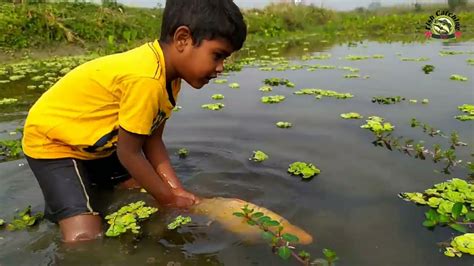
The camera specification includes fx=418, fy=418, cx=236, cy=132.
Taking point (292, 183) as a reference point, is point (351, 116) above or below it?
above

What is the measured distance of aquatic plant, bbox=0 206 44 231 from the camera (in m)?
2.90

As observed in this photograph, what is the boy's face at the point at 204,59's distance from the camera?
101 inches

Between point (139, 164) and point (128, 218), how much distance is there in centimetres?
42

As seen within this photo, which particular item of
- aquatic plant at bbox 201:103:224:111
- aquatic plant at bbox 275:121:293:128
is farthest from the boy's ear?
aquatic plant at bbox 201:103:224:111

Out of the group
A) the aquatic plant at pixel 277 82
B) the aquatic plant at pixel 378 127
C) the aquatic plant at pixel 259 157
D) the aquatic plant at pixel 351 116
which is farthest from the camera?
the aquatic plant at pixel 277 82

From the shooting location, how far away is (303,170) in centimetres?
354

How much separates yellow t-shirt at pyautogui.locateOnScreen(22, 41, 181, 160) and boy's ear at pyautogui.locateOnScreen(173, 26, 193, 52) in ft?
0.46

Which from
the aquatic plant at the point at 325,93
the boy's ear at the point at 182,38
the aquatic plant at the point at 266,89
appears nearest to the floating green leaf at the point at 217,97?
the aquatic plant at the point at 266,89

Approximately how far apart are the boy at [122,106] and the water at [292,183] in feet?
0.90

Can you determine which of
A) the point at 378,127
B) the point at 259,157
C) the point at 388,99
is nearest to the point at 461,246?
the point at 259,157

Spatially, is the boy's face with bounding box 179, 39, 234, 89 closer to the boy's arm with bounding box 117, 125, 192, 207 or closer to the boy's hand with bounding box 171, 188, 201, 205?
the boy's arm with bounding box 117, 125, 192, 207

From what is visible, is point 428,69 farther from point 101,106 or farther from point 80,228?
point 80,228

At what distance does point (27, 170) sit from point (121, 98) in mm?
1833

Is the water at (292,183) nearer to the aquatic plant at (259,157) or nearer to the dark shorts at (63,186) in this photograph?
the aquatic plant at (259,157)
